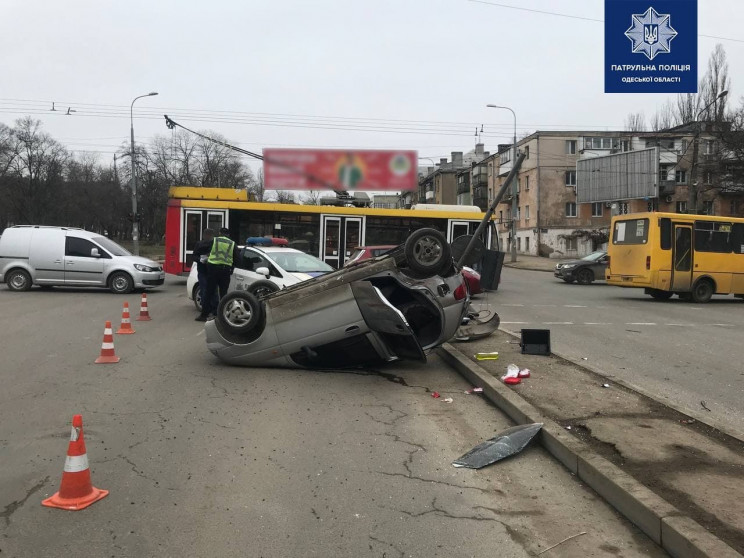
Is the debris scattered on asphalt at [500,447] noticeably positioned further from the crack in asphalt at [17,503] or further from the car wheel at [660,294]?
the car wheel at [660,294]

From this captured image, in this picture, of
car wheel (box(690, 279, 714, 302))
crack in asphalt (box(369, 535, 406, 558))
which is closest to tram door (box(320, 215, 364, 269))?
car wheel (box(690, 279, 714, 302))

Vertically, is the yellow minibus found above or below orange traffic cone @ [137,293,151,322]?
above

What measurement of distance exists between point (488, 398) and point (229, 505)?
3.49m

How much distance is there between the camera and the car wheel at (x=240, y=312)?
734 centimetres

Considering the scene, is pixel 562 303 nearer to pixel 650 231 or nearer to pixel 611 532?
pixel 650 231

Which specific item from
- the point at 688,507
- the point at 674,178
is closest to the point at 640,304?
the point at 688,507

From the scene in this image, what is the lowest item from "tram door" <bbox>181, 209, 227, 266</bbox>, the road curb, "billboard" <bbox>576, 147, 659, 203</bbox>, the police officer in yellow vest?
the road curb

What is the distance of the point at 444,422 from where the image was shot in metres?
5.60

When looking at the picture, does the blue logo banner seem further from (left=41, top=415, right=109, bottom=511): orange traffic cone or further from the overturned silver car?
(left=41, top=415, right=109, bottom=511): orange traffic cone

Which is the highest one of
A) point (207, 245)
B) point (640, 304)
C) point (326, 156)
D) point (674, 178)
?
point (674, 178)

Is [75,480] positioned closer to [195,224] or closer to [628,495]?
[628,495]

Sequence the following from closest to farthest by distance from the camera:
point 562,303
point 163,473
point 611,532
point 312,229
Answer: point 611,532 → point 163,473 → point 562,303 → point 312,229

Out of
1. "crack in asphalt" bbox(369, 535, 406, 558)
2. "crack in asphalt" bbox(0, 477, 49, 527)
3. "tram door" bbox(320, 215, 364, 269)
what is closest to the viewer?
"crack in asphalt" bbox(369, 535, 406, 558)

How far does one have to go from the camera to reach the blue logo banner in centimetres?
999
